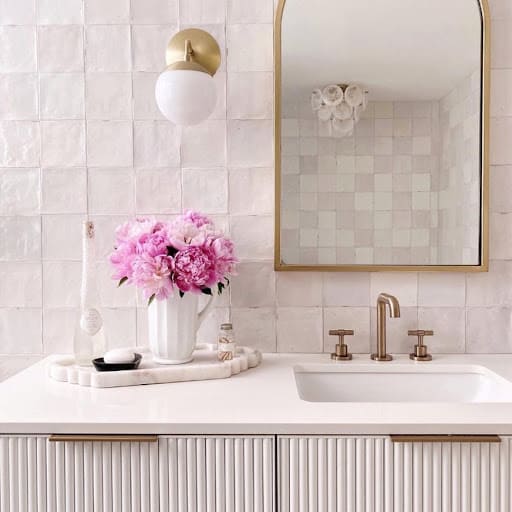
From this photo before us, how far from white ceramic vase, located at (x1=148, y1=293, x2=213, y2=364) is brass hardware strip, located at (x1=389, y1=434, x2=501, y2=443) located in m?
0.57

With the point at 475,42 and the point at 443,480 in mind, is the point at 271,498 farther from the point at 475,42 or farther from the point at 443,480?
the point at 475,42

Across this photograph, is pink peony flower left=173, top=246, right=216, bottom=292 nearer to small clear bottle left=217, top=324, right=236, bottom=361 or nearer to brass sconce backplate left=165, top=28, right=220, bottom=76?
small clear bottle left=217, top=324, right=236, bottom=361

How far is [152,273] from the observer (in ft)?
4.27

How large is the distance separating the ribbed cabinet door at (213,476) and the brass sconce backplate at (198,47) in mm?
976

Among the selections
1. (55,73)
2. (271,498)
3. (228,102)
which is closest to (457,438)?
(271,498)

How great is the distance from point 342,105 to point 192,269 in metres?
0.64

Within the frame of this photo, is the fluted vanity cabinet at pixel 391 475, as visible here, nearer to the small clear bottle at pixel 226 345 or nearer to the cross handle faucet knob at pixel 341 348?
the small clear bottle at pixel 226 345

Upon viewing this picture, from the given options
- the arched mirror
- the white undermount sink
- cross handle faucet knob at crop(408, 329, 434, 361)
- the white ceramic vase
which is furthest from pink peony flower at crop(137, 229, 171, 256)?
cross handle faucet knob at crop(408, 329, 434, 361)

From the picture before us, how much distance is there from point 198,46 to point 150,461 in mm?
1045

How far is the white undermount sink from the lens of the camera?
1446 mm

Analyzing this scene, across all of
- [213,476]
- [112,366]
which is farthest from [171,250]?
[213,476]

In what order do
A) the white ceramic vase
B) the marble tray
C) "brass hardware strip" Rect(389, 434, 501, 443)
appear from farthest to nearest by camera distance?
the white ceramic vase < the marble tray < "brass hardware strip" Rect(389, 434, 501, 443)

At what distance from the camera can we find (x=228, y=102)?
1.58 m

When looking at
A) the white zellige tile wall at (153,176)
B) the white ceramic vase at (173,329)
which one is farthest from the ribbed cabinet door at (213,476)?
the white zellige tile wall at (153,176)
